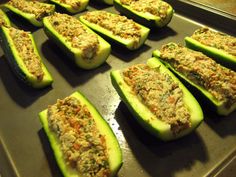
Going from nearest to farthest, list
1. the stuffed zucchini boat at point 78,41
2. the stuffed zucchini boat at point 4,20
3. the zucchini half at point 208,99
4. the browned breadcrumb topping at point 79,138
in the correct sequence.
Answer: the browned breadcrumb topping at point 79,138
the zucchini half at point 208,99
the stuffed zucchini boat at point 78,41
the stuffed zucchini boat at point 4,20

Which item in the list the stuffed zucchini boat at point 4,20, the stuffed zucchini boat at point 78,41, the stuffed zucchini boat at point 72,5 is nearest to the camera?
the stuffed zucchini boat at point 78,41

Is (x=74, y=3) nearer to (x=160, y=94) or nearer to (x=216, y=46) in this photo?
(x=216, y=46)

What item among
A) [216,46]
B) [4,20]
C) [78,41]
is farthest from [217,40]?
[4,20]

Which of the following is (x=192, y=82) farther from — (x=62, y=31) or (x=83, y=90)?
(x=62, y=31)

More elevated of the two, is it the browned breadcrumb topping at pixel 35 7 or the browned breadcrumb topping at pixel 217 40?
the browned breadcrumb topping at pixel 217 40

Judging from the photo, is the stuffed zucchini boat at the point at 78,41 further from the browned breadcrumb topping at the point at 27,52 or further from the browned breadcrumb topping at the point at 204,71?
the browned breadcrumb topping at the point at 204,71

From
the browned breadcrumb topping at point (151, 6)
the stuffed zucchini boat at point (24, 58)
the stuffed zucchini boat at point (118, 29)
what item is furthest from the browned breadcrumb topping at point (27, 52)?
the browned breadcrumb topping at point (151, 6)

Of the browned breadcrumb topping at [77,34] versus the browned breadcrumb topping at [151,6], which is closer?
the browned breadcrumb topping at [77,34]

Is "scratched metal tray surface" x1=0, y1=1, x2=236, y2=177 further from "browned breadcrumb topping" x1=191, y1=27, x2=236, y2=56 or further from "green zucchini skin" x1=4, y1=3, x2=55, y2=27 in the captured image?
"green zucchini skin" x1=4, y1=3, x2=55, y2=27
